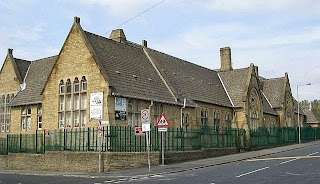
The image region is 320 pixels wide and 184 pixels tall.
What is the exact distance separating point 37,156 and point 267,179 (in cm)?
1736

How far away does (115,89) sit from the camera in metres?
28.5

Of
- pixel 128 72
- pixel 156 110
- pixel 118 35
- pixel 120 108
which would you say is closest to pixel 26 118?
pixel 128 72

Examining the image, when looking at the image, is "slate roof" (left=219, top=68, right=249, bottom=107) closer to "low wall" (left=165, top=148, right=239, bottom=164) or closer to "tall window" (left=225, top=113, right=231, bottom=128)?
"tall window" (left=225, top=113, right=231, bottom=128)

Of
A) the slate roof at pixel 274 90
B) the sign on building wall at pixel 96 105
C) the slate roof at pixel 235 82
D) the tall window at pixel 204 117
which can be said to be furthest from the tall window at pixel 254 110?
the sign on building wall at pixel 96 105

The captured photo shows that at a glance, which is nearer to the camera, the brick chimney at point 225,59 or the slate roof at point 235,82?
the slate roof at point 235,82

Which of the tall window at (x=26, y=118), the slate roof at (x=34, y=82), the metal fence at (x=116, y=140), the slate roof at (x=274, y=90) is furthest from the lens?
the slate roof at (x=274, y=90)

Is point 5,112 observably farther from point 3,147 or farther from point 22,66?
point 3,147

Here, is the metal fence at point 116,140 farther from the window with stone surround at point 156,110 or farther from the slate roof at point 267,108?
the slate roof at point 267,108

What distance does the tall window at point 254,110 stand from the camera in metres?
49.0

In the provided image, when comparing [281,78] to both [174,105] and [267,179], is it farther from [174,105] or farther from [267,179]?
[267,179]

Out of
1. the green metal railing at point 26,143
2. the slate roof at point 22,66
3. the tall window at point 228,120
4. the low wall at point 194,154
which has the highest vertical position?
the slate roof at point 22,66

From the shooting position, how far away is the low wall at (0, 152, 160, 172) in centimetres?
2333

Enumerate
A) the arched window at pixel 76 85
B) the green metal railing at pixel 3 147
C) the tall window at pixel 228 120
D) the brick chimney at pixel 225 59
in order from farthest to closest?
the brick chimney at pixel 225 59 → the tall window at pixel 228 120 → the green metal railing at pixel 3 147 → the arched window at pixel 76 85

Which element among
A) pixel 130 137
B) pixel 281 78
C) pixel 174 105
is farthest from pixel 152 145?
pixel 281 78
